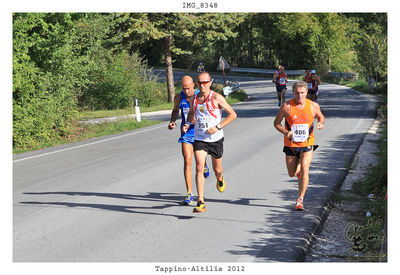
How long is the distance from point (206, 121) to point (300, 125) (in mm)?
1261

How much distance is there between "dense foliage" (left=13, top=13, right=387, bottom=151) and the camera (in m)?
16.7

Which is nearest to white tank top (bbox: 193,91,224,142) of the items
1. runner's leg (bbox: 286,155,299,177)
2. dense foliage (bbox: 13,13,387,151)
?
runner's leg (bbox: 286,155,299,177)

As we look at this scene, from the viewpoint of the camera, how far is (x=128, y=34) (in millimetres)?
31953

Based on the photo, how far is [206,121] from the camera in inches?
308

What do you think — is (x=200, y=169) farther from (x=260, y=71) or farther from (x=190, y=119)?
(x=260, y=71)

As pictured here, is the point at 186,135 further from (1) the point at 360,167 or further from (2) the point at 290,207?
(1) the point at 360,167

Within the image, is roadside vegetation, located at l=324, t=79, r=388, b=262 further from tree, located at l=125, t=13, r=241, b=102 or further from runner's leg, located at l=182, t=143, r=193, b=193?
tree, located at l=125, t=13, r=241, b=102

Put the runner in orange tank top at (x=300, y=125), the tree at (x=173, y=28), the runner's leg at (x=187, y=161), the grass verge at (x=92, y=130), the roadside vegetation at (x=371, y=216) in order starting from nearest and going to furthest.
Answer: the roadside vegetation at (x=371, y=216) → the runner in orange tank top at (x=300, y=125) → the runner's leg at (x=187, y=161) → the grass verge at (x=92, y=130) → the tree at (x=173, y=28)

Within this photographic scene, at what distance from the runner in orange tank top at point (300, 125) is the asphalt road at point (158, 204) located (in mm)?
749

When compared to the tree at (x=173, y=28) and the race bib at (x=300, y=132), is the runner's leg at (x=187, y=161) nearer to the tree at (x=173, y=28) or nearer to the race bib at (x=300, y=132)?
the race bib at (x=300, y=132)

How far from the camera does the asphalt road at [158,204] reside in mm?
6469

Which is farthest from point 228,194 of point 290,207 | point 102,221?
point 102,221

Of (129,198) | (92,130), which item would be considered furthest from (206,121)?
(92,130)

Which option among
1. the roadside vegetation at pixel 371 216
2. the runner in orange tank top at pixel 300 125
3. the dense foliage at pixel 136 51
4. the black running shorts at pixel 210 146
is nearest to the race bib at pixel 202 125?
the black running shorts at pixel 210 146
